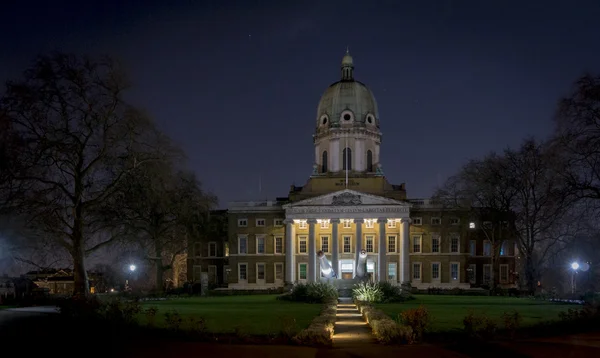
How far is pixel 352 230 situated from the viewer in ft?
297

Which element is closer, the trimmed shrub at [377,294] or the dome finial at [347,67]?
the trimmed shrub at [377,294]

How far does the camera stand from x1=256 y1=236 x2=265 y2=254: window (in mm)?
93250

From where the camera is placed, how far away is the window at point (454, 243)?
89812 millimetres


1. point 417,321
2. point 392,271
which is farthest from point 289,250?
point 417,321

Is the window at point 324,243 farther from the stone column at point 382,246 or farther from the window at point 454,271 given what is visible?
the window at point 454,271

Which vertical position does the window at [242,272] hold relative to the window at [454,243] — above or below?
below

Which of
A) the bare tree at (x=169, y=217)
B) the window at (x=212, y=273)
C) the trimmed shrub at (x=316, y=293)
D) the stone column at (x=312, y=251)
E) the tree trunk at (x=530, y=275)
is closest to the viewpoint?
the trimmed shrub at (x=316, y=293)

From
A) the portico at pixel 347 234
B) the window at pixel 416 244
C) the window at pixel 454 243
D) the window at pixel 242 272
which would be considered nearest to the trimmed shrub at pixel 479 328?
the portico at pixel 347 234

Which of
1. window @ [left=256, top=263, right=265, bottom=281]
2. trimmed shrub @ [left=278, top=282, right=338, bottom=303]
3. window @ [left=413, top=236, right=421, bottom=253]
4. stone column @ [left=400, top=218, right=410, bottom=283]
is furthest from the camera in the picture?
window @ [left=256, top=263, right=265, bottom=281]

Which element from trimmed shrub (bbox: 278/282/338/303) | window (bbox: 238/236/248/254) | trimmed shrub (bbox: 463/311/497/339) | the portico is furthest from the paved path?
window (bbox: 238/236/248/254)

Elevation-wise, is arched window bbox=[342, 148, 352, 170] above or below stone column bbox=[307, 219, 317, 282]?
above

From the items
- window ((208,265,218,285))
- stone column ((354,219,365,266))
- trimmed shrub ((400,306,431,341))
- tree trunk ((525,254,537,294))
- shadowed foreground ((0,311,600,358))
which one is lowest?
window ((208,265,218,285))

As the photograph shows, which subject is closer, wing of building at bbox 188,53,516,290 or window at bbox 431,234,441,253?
wing of building at bbox 188,53,516,290

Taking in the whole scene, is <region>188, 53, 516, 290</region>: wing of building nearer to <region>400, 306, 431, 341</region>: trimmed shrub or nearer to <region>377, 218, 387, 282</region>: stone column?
<region>377, 218, 387, 282</region>: stone column
